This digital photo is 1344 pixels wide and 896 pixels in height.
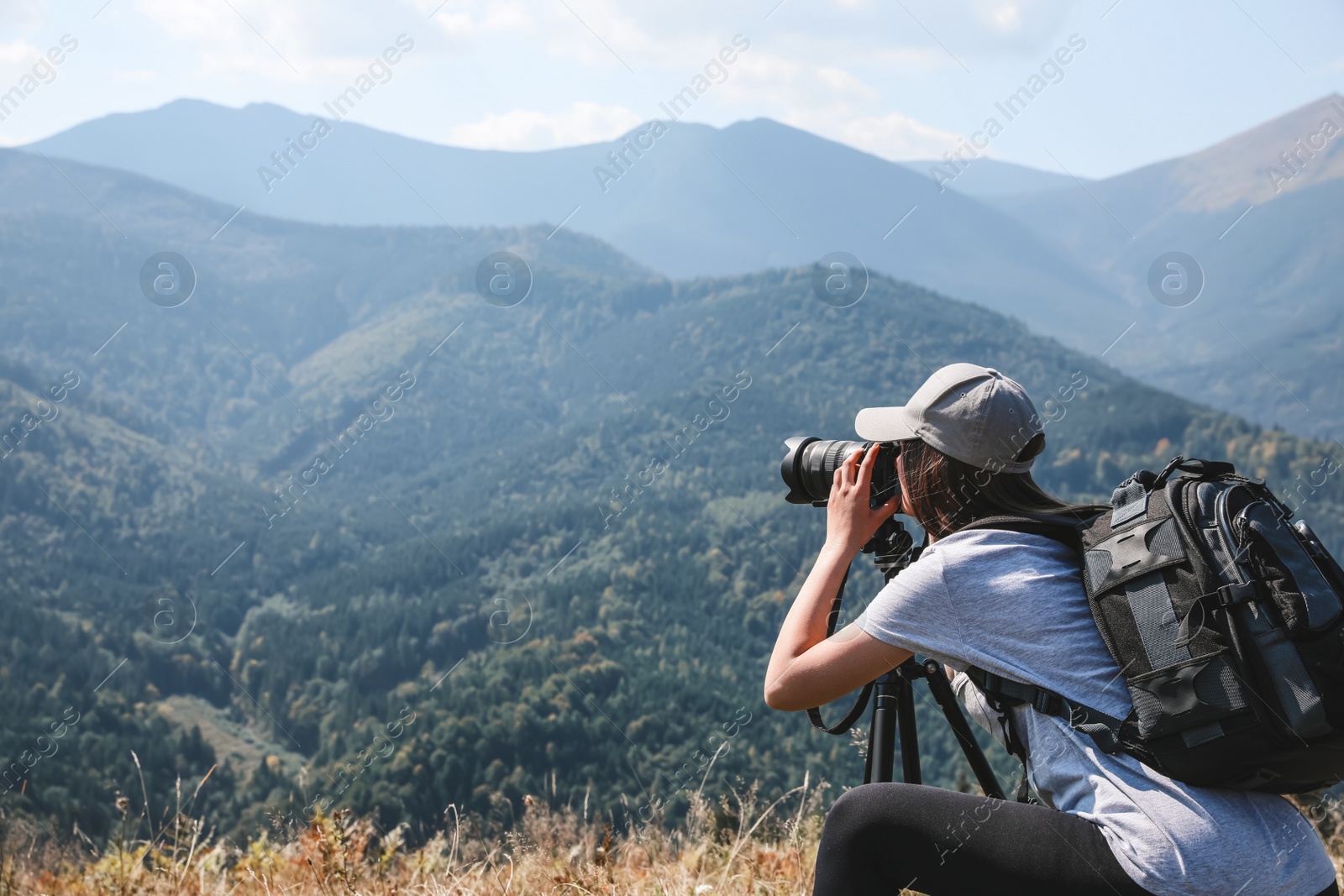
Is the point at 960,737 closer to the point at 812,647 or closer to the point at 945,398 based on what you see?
the point at 812,647

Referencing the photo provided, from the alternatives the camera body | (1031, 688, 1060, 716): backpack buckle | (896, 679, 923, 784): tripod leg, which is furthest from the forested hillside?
(1031, 688, 1060, 716): backpack buckle

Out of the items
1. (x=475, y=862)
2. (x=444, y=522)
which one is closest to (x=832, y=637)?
(x=475, y=862)

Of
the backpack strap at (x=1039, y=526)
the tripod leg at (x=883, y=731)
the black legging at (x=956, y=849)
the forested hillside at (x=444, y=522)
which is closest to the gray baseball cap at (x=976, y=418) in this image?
the backpack strap at (x=1039, y=526)

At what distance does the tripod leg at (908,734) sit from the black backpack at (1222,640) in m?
0.77

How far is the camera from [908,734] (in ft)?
7.77

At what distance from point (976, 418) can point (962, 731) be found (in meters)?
0.84

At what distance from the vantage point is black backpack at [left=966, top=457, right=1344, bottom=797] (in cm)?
144

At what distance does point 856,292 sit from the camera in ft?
438

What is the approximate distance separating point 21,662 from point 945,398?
73142 mm

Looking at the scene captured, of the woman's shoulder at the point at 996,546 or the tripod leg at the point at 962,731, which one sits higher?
the woman's shoulder at the point at 996,546

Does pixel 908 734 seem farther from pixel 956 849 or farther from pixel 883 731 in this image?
pixel 956 849

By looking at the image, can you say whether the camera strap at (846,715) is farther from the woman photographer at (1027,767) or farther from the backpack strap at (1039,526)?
the backpack strap at (1039,526)

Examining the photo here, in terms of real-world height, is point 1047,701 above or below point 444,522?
above

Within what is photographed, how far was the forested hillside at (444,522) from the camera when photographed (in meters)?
45.8
